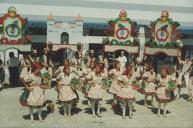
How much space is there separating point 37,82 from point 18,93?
18.1 ft

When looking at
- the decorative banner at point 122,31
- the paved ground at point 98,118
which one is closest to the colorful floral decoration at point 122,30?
the decorative banner at point 122,31

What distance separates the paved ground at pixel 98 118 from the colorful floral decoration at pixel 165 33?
5.16m

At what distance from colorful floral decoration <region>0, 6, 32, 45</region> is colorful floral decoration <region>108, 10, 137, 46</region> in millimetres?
4883

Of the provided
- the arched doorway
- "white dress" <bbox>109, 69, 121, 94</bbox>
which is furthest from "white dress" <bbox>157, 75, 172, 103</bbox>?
the arched doorway

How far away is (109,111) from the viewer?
15.3 meters

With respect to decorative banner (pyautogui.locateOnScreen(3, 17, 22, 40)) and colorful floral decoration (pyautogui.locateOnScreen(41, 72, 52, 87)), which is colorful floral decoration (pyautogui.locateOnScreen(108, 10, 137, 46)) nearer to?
decorative banner (pyautogui.locateOnScreen(3, 17, 22, 40))

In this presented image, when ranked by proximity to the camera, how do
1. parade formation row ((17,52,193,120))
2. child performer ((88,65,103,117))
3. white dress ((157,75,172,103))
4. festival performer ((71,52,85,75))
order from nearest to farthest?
parade formation row ((17,52,193,120)) < child performer ((88,65,103,117)) < white dress ((157,75,172,103)) < festival performer ((71,52,85,75))

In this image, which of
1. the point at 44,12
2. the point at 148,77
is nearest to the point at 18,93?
the point at 148,77

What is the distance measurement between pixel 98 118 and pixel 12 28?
26.3 ft

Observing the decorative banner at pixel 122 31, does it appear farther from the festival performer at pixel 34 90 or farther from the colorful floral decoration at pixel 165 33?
the festival performer at pixel 34 90

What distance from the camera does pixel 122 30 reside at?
2133 centimetres

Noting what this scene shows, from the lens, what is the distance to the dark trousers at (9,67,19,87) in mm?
20000

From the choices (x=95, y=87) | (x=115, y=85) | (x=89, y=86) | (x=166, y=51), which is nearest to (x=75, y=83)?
(x=89, y=86)

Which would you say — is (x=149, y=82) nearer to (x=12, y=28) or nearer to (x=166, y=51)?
(x=166, y=51)
